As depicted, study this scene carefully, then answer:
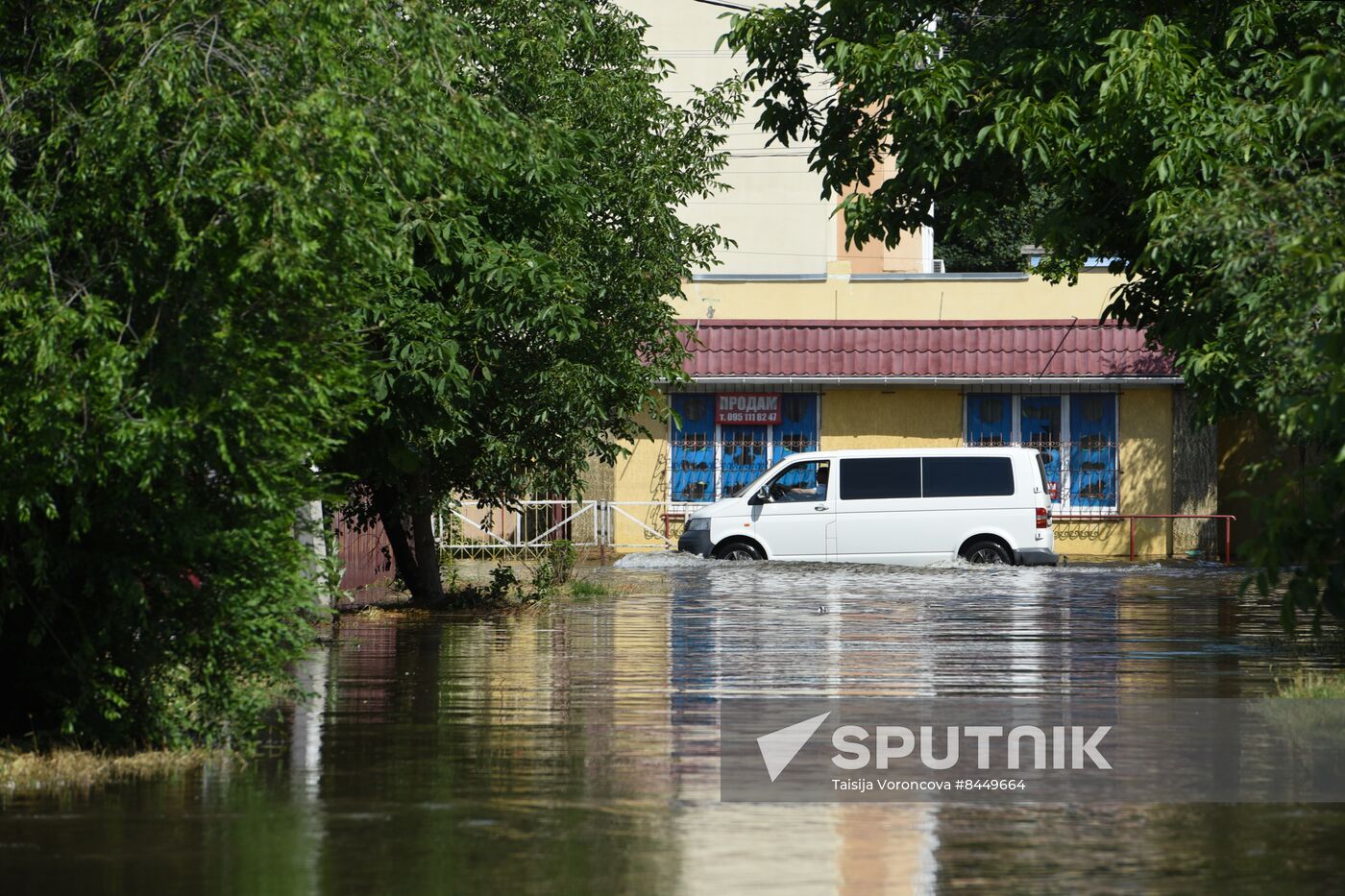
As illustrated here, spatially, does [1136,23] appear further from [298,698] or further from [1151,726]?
[298,698]

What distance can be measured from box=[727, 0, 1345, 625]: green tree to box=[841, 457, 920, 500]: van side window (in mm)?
10014

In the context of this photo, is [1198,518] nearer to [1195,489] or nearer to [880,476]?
[1195,489]

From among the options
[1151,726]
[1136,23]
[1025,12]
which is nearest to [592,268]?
[1025,12]

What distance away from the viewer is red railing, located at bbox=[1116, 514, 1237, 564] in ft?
93.6

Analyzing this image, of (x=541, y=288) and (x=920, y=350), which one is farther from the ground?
(x=920, y=350)

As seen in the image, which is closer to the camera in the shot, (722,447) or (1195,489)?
(1195,489)

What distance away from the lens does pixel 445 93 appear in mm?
9711

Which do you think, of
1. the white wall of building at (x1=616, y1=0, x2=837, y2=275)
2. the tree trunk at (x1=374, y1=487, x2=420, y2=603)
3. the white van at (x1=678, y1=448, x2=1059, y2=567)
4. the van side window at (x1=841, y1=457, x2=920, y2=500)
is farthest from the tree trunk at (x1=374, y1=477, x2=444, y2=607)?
the white wall of building at (x1=616, y1=0, x2=837, y2=275)

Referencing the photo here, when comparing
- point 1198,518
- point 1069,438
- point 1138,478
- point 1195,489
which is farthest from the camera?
point 1069,438

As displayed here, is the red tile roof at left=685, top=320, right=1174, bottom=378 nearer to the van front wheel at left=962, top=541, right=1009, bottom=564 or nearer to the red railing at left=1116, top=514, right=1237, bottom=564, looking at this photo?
the red railing at left=1116, top=514, right=1237, bottom=564

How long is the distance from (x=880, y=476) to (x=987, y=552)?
6.23 ft

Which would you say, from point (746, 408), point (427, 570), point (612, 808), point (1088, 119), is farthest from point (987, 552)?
point (612, 808)

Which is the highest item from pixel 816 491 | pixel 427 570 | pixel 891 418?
pixel 891 418

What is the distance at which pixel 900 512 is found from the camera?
25.4 metres
